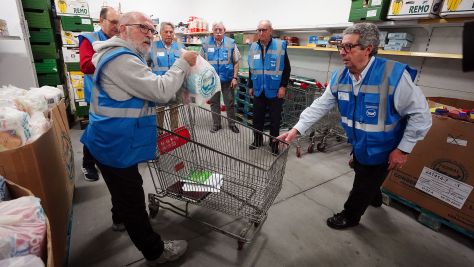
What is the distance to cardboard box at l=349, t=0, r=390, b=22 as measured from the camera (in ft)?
9.91

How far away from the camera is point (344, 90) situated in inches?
72.5

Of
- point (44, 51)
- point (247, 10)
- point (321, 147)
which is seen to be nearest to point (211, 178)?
point (321, 147)

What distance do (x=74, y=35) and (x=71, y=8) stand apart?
1.40 feet

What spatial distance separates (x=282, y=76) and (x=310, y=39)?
1.35m

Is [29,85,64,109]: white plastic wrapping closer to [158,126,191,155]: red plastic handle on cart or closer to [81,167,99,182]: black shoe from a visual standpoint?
[81,167,99,182]: black shoe

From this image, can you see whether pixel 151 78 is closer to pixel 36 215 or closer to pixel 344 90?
pixel 36 215

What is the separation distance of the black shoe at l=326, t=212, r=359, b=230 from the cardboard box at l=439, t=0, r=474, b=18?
2299mm

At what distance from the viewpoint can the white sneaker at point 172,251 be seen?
168 centimetres

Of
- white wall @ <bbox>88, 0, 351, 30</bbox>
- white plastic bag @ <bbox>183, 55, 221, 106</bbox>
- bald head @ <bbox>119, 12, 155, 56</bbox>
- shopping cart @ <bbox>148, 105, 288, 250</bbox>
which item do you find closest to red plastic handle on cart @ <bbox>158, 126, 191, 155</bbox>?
shopping cart @ <bbox>148, 105, 288, 250</bbox>

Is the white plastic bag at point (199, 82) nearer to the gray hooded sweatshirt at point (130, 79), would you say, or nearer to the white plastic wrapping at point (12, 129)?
the gray hooded sweatshirt at point (130, 79)

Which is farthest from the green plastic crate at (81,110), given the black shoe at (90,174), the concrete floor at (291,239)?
the concrete floor at (291,239)

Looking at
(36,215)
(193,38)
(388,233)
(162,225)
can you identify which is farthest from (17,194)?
(193,38)

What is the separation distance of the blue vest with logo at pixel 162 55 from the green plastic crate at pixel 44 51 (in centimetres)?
211

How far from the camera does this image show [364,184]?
1.95 meters
